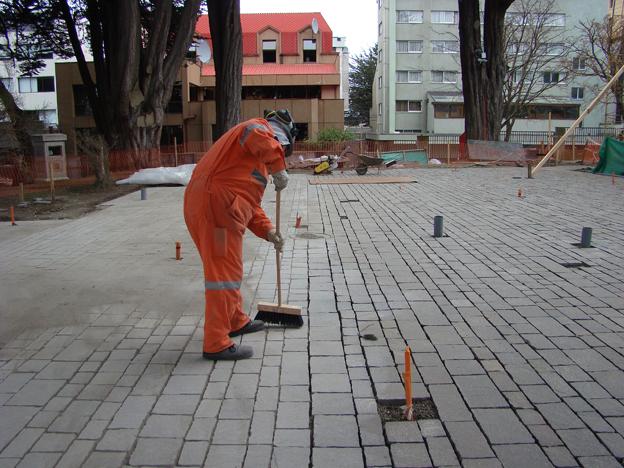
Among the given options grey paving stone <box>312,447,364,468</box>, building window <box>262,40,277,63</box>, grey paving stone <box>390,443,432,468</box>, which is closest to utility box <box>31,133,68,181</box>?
grey paving stone <box>312,447,364,468</box>

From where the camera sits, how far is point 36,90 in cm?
6375

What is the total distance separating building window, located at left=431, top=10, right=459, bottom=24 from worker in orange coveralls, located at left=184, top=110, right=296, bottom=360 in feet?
179

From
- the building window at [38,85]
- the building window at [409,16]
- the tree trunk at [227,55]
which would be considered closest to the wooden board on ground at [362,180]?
the tree trunk at [227,55]

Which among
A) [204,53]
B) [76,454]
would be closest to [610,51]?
[204,53]

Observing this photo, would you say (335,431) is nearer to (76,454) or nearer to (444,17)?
(76,454)

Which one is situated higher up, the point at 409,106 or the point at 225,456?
the point at 409,106

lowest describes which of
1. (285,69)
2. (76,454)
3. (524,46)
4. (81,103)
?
(76,454)

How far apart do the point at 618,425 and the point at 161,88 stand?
1965 cm

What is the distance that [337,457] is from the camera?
3.02 metres

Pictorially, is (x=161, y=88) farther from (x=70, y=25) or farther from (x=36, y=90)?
(x=36, y=90)

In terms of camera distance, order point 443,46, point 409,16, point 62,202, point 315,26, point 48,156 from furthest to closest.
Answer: point 443,46 < point 409,16 < point 315,26 < point 48,156 < point 62,202

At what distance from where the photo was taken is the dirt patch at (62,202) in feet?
39.9

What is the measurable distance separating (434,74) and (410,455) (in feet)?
181

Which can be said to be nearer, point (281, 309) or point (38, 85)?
point (281, 309)
